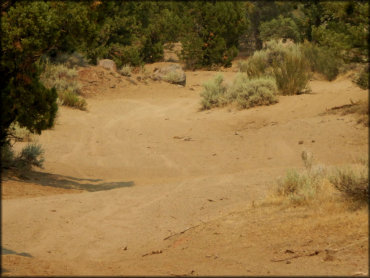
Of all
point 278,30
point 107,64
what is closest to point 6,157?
point 107,64

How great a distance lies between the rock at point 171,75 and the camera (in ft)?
87.9

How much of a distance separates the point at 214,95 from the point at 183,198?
10.3 m

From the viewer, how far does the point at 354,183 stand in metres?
6.72

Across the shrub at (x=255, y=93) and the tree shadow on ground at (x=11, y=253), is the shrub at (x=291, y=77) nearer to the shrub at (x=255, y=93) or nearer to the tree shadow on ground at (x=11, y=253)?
the shrub at (x=255, y=93)

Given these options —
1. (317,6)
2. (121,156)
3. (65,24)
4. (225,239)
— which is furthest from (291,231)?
(317,6)

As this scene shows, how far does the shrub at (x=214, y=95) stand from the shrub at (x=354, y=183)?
458 inches

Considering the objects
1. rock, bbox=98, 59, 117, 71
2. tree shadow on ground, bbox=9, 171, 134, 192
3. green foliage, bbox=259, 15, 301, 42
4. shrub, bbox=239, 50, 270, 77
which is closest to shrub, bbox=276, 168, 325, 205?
tree shadow on ground, bbox=9, 171, 134, 192

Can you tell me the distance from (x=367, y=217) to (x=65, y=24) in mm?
6819

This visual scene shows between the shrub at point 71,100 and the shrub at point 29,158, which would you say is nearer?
the shrub at point 29,158

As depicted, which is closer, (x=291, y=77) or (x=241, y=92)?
(x=291, y=77)

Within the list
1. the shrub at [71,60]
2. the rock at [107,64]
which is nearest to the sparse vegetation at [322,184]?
the shrub at [71,60]

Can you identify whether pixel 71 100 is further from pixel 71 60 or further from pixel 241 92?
pixel 71 60

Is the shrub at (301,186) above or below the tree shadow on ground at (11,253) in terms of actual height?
above

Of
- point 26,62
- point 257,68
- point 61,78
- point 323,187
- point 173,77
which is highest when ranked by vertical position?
point 26,62
